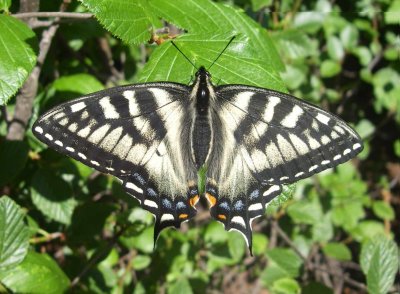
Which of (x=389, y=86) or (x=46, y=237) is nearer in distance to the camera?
(x=46, y=237)

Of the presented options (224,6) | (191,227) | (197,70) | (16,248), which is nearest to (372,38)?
(191,227)

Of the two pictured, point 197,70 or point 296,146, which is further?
point 296,146

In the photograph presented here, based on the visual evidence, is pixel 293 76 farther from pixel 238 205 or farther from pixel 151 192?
pixel 151 192

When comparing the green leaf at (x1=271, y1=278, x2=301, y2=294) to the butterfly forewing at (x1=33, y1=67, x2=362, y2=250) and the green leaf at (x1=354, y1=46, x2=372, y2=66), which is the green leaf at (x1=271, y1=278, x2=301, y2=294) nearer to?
the butterfly forewing at (x1=33, y1=67, x2=362, y2=250)

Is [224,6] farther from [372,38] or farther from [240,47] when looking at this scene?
[372,38]

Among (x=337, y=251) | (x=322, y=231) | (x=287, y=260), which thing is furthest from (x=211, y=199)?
(x=322, y=231)
